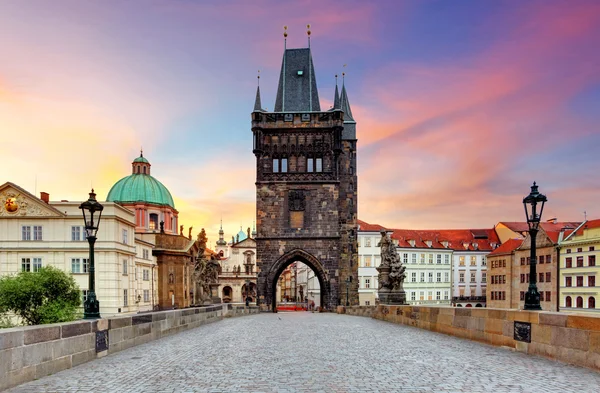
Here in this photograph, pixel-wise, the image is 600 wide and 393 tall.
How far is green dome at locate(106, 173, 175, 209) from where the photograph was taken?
226 ft

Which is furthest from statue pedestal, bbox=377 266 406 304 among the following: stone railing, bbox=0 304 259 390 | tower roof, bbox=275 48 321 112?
tower roof, bbox=275 48 321 112

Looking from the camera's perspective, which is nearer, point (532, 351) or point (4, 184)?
point (532, 351)

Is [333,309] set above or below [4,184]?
below

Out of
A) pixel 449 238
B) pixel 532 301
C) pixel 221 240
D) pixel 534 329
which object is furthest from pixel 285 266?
pixel 221 240

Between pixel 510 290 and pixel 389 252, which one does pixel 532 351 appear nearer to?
pixel 389 252

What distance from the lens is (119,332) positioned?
1196 centimetres

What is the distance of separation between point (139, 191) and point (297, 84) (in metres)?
28.8

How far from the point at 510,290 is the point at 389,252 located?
43660 millimetres

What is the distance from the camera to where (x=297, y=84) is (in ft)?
168

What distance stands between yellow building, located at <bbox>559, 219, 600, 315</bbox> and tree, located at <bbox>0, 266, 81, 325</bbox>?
43.5m

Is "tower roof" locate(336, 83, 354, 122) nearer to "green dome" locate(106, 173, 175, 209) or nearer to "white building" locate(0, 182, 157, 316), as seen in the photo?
"white building" locate(0, 182, 157, 316)

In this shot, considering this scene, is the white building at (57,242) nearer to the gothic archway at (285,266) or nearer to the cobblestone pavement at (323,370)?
the gothic archway at (285,266)

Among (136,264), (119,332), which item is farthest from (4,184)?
(119,332)

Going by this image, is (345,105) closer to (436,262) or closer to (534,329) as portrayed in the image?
(436,262)
